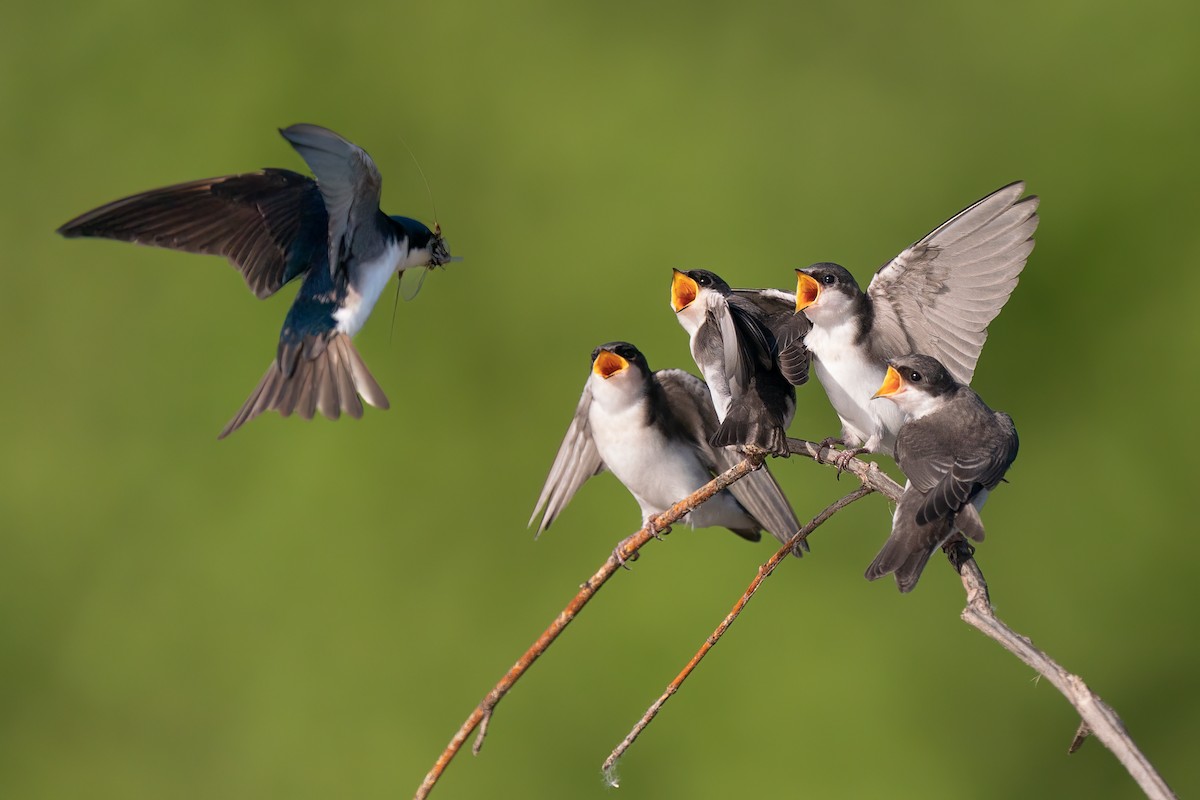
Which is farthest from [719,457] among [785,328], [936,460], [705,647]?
[705,647]

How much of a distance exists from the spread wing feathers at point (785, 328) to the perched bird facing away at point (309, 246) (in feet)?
1.93

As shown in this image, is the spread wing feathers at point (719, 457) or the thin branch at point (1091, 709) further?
the spread wing feathers at point (719, 457)

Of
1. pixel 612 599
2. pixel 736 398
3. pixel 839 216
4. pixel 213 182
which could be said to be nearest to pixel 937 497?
pixel 736 398

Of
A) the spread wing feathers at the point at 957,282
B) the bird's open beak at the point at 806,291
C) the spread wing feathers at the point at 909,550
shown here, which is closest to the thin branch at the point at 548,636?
the spread wing feathers at the point at 909,550

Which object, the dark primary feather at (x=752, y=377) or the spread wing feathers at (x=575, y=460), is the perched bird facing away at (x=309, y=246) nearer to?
the spread wing feathers at (x=575, y=460)

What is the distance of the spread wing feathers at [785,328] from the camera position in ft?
6.15

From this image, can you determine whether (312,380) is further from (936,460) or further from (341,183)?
(936,460)

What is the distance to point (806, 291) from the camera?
6.50 feet

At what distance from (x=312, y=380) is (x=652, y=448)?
60 centimetres

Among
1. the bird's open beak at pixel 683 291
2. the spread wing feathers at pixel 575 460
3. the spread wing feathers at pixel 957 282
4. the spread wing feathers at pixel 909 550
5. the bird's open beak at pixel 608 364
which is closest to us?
the spread wing feathers at pixel 909 550

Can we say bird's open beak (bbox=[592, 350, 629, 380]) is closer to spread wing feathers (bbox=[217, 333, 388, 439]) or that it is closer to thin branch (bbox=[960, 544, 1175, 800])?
spread wing feathers (bbox=[217, 333, 388, 439])

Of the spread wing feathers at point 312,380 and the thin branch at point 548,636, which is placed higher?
the spread wing feathers at point 312,380

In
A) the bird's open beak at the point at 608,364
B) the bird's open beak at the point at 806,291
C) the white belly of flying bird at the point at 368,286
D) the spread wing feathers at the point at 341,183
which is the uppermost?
the spread wing feathers at the point at 341,183

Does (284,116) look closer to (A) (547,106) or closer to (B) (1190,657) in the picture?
(A) (547,106)
